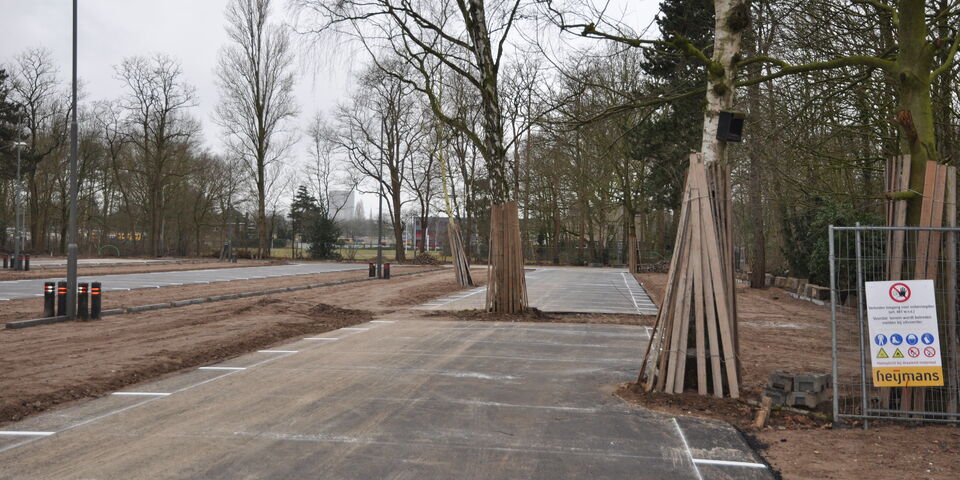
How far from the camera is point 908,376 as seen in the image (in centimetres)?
602

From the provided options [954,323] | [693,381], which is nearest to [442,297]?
[693,381]

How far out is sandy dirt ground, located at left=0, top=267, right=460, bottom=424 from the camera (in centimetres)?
736

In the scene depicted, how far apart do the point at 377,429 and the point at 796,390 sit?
13.7 feet

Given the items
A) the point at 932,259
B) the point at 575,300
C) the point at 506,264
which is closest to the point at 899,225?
the point at 932,259

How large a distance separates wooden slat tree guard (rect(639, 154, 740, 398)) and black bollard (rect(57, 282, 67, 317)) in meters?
12.2

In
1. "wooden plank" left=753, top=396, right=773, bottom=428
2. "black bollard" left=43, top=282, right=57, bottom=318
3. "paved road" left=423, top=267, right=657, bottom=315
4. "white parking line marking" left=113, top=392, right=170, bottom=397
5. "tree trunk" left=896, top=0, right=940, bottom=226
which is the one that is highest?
"tree trunk" left=896, top=0, right=940, bottom=226

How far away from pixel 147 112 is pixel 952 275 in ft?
184

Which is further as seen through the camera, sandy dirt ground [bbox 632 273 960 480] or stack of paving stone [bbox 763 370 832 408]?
stack of paving stone [bbox 763 370 832 408]

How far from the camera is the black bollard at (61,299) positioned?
13727 millimetres

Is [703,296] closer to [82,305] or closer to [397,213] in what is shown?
[82,305]

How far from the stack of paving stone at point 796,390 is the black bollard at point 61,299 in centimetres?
1334

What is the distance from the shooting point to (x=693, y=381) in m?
7.32

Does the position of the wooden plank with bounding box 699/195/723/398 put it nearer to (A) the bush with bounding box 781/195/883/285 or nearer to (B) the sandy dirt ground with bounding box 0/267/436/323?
(A) the bush with bounding box 781/195/883/285

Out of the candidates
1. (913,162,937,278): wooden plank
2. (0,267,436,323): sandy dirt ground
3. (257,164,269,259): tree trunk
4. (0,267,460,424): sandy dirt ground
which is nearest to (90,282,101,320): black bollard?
(0,267,460,424): sandy dirt ground
